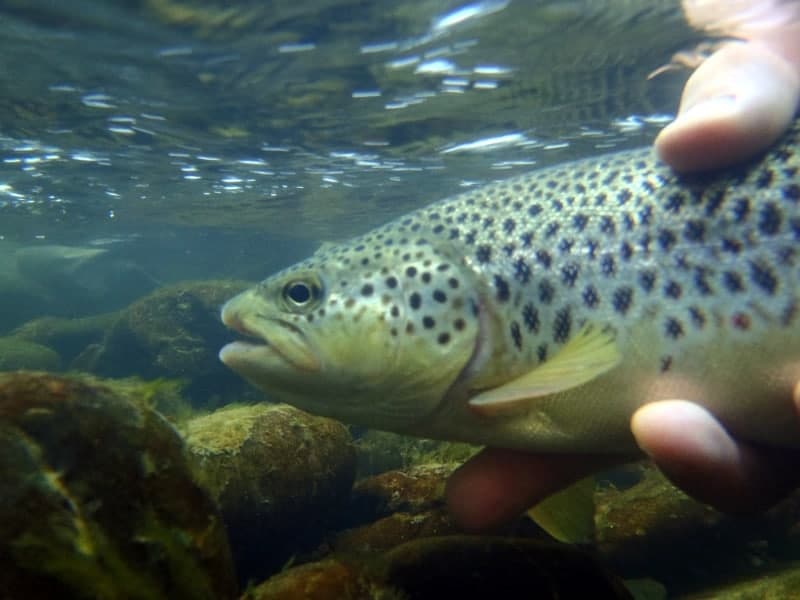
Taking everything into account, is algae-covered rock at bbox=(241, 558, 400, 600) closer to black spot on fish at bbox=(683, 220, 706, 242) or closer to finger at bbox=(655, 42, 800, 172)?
black spot on fish at bbox=(683, 220, 706, 242)

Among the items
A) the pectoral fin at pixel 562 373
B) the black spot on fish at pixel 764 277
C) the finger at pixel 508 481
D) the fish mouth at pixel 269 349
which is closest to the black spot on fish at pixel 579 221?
the pectoral fin at pixel 562 373

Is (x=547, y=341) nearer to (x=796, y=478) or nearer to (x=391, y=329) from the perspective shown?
(x=391, y=329)

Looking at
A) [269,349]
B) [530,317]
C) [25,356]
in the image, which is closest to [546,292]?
[530,317]

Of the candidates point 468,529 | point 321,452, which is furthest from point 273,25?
point 468,529

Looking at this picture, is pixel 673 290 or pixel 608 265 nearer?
pixel 673 290

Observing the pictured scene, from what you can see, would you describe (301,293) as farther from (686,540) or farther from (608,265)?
(686,540)

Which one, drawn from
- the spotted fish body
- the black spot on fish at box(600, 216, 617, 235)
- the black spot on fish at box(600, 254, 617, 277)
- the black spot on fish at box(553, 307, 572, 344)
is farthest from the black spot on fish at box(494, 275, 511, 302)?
the black spot on fish at box(600, 216, 617, 235)
